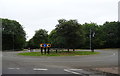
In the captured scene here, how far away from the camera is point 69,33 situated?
30.8 m

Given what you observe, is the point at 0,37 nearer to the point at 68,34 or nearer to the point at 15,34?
the point at 15,34

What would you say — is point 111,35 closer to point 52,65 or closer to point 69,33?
point 69,33

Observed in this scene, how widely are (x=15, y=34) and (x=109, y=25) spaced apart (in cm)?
3408

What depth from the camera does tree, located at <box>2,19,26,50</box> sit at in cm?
6425

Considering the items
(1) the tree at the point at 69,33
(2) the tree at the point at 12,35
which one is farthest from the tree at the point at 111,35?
(1) the tree at the point at 69,33

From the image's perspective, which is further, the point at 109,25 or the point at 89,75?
the point at 109,25

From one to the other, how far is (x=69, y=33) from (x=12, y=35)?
38.4 m

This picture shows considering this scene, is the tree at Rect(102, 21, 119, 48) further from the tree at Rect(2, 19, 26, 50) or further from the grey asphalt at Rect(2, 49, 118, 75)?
the grey asphalt at Rect(2, 49, 118, 75)

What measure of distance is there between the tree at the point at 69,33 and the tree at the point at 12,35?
35999 millimetres

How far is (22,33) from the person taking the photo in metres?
68.5

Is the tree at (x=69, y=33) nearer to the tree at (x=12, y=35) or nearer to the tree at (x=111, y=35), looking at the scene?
the tree at (x=12, y=35)

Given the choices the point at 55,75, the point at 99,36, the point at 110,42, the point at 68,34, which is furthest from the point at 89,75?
the point at 110,42

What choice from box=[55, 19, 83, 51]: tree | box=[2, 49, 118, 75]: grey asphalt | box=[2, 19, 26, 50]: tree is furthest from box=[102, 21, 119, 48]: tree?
box=[2, 49, 118, 75]: grey asphalt

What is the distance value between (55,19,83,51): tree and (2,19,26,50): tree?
35999mm
